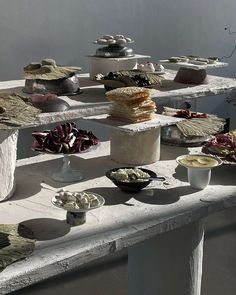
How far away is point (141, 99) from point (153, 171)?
21 cm

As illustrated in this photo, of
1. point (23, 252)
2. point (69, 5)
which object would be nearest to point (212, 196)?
point (23, 252)

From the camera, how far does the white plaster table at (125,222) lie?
3.54 ft

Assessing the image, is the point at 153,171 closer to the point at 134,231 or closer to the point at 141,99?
the point at 141,99

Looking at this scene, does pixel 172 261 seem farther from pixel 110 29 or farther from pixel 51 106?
pixel 110 29

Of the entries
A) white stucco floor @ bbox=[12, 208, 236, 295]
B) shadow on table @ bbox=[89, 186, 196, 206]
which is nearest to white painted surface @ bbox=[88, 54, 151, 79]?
shadow on table @ bbox=[89, 186, 196, 206]

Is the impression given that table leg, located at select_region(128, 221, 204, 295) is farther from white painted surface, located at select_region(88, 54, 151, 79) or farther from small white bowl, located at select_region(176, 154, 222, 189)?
white painted surface, located at select_region(88, 54, 151, 79)

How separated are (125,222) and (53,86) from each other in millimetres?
526

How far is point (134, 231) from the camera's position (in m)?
1.17

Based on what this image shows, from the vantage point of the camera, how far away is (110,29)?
10.2ft

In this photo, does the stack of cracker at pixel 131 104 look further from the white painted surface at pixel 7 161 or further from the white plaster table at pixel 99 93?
the white painted surface at pixel 7 161

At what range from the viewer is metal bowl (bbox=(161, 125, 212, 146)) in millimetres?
1754

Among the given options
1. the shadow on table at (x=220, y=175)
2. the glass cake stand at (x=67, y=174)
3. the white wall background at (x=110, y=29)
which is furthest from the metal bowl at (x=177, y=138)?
the white wall background at (x=110, y=29)

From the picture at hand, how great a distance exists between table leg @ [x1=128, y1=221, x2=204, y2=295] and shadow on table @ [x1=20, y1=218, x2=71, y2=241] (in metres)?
0.45

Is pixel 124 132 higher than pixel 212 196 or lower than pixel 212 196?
higher
